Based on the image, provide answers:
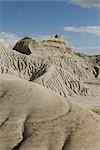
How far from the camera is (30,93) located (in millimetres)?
8375

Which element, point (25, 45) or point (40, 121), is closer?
point (40, 121)

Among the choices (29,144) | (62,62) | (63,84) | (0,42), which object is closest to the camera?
(29,144)

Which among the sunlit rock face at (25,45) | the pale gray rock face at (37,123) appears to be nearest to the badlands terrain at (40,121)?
the pale gray rock face at (37,123)

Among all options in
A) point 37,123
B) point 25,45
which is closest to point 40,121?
point 37,123

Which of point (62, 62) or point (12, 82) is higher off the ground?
point (12, 82)

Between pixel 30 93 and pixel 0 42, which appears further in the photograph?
pixel 0 42

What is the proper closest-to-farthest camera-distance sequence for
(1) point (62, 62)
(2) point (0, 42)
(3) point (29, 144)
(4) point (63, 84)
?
(3) point (29, 144)
(4) point (63, 84)
(2) point (0, 42)
(1) point (62, 62)

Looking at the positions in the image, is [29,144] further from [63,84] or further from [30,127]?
[63,84]

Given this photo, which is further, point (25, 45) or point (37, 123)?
point (25, 45)

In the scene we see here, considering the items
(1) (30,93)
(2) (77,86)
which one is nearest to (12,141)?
(1) (30,93)

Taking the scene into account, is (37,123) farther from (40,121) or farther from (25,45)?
(25,45)

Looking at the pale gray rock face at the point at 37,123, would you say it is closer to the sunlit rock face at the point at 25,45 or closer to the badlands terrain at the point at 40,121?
the badlands terrain at the point at 40,121

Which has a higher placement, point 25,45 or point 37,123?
point 37,123

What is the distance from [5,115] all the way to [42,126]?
0.78 meters
